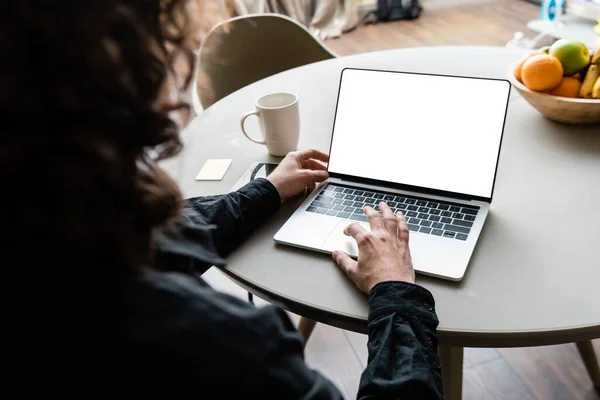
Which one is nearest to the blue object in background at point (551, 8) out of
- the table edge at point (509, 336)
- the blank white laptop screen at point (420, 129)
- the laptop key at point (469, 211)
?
the blank white laptop screen at point (420, 129)

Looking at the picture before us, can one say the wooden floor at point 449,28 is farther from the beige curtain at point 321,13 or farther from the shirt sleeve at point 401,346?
the shirt sleeve at point 401,346

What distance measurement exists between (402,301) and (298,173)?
364 millimetres

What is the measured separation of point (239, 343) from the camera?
473 mm

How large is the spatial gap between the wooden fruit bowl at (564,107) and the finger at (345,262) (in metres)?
0.56

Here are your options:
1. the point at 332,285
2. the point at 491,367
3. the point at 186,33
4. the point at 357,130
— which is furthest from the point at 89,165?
the point at 491,367

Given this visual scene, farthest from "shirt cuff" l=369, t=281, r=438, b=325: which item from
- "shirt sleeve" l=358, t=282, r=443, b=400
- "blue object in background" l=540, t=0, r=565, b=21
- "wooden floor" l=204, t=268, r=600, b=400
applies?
"blue object in background" l=540, t=0, r=565, b=21

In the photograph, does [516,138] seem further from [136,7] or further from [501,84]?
[136,7]

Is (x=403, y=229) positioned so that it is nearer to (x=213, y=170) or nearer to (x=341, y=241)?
(x=341, y=241)

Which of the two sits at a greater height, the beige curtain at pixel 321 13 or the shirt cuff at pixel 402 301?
the shirt cuff at pixel 402 301

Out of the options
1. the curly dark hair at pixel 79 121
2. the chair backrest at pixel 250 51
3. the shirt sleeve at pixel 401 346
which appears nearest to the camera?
the curly dark hair at pixel 79 121

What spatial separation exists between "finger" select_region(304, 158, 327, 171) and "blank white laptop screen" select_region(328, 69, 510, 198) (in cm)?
2

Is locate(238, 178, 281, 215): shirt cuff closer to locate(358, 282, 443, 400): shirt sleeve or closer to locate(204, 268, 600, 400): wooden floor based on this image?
locate(358, 282, 443, 400): shirt sleeve

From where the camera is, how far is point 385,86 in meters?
1.03

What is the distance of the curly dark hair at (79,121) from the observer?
0.39 m
